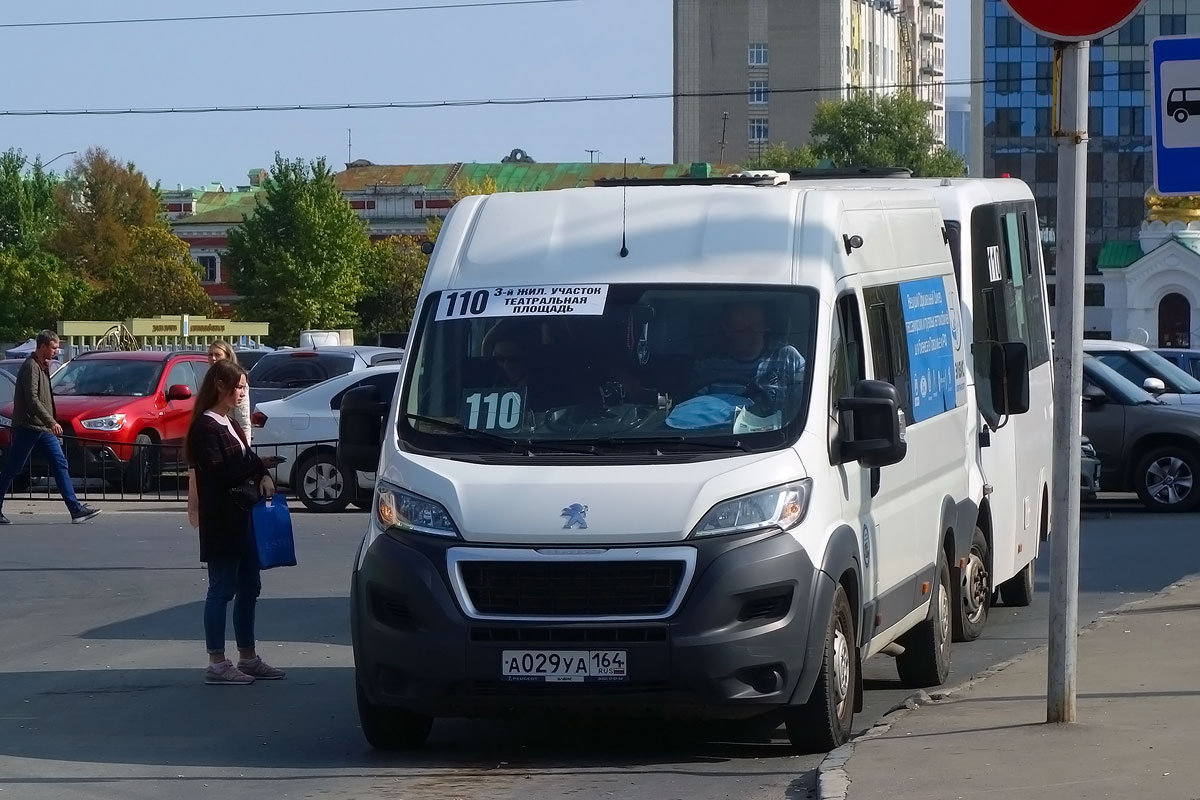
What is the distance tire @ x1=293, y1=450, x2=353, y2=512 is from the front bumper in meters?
13.0

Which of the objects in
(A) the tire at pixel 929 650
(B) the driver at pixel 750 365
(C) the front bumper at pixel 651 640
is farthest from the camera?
(A) the tire at pixel 929 650

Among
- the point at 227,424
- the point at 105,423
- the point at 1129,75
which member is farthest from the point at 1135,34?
the point at 227,424

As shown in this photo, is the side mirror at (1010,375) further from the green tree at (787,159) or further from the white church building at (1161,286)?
the green tree at (787,159)

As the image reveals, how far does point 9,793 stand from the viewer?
7277mm

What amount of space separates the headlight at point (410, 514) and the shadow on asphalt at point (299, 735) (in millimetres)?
1036

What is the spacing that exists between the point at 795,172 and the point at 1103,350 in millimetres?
9026

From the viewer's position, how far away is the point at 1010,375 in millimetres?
10352

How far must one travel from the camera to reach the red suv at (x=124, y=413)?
2294cm

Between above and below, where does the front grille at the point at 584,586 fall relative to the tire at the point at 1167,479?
above

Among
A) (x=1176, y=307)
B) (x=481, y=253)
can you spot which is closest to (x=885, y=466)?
(x=481, y=253)

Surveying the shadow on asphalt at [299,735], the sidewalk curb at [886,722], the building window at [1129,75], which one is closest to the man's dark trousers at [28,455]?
the shadow on asphalt at [299,735]

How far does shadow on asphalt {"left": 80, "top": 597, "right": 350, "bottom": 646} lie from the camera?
11.8 meters

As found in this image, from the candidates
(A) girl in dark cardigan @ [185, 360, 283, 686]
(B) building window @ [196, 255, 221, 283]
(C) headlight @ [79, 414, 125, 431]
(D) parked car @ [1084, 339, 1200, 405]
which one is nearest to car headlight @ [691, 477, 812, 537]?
(A) girl in dark cardigan @ [185, 360, 283, 686]

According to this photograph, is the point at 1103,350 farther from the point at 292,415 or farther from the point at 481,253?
the point at 481,253
